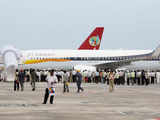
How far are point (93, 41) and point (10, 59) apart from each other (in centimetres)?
3264

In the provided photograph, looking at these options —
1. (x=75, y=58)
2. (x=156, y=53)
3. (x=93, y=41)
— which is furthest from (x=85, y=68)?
(x=93, y=41)

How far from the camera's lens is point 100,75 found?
4909 cm

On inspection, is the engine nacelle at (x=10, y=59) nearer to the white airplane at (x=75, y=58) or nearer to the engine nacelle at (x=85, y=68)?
the white airplane at (x=75, y=58)

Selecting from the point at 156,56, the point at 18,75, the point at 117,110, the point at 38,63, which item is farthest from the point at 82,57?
the point at 117,110

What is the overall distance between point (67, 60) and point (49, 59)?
7.11ft

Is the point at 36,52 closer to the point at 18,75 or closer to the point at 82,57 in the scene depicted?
the point at 82,57

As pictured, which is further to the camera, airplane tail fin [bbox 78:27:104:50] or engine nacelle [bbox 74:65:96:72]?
airplane tail fin [bbox 78:27:104:50]

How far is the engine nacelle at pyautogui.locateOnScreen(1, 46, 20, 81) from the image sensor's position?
4749 cm

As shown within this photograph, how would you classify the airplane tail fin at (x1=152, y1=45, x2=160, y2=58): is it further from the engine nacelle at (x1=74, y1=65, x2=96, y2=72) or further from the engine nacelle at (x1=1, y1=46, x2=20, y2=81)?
the engine nacelle at (x1=1, y1=46, x2=20, y2=81)

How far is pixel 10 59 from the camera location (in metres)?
50.9

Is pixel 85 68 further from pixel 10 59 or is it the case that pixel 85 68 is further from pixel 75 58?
pixel 10 59

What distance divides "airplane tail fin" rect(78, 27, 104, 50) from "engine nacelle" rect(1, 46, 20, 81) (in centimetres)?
2481

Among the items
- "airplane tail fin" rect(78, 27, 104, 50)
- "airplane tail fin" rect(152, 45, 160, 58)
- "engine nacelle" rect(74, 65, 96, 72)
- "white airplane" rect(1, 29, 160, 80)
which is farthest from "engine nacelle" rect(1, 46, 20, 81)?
"airplane tail fin" rect(78, 27, 104, 50)

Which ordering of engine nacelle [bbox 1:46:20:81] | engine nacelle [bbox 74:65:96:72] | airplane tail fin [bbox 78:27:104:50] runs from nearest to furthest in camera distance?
1. engine nacelle [bbox 1:46:20:81]
2. engine nacelle [bbox 74:65:96:72]
3. airplane tail fin [bbox 78:27:104:50]
